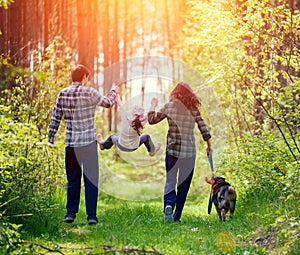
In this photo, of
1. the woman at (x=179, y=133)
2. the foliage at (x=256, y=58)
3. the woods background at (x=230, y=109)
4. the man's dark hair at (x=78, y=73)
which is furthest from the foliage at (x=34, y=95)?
the foliage at (x=256, y=58)

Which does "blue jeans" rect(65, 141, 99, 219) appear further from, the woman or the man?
the woman

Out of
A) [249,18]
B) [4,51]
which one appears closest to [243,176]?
[249,18]

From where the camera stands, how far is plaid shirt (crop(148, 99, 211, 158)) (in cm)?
906

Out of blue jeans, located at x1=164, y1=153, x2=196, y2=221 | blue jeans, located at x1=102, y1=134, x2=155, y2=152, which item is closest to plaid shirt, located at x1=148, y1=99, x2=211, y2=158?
blue jeans, located at x1=164, y1=153, x2=196, y2=221

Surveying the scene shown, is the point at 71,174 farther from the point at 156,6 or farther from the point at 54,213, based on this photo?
the point at 156,6

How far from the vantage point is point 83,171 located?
8.57 m

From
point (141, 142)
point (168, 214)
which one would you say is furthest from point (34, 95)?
point (168, 214)

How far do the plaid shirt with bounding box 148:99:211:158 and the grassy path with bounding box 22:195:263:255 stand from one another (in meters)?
1.17

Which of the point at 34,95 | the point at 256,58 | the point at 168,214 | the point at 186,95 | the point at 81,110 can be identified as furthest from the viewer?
the point at 34,95

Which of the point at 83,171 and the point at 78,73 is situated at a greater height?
the point at 78,73

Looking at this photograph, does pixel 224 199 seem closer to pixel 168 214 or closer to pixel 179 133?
pixel 168 214

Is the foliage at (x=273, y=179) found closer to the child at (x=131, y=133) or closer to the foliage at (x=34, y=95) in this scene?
the child at (x=131, y=133)

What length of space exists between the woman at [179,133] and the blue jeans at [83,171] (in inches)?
48.6

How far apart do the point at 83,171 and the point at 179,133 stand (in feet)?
5.51
